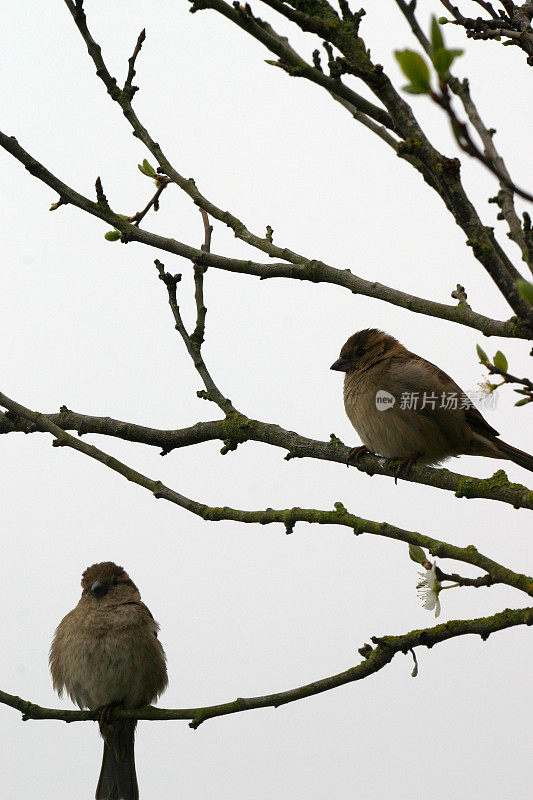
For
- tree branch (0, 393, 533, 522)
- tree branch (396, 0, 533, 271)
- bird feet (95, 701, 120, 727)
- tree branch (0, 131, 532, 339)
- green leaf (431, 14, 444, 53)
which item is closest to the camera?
green leaf (431, 14, 444, 53)

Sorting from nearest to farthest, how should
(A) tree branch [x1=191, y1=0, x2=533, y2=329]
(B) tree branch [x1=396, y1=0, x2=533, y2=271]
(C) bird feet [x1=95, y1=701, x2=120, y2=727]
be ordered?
1. (A) tree branch [x1=191, y1=0, x2=533, y2=329]
2. (B) tree branch [x1=396, y1=0, x2=533, y2=271]
3. (C) bird feet [x1=95, y1=701, x2=120, y2=727]

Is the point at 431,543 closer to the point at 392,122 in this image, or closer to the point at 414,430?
the point at 392,122

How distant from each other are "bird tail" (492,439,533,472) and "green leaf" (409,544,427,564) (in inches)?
A: 91.8

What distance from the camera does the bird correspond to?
223 inches

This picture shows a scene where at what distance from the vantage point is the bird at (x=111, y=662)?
5.66 metres

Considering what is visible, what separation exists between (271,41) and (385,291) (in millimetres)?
1143

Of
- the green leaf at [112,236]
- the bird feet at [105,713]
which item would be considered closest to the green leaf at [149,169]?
the green leaf at [112,236]

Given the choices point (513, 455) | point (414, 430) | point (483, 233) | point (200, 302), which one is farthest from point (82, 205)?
point (513, 455)

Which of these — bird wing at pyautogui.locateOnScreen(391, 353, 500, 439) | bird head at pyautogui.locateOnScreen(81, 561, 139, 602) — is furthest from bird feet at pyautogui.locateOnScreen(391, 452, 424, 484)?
bird head at pyautogui.locateOnScreen(81, 561, 139, 602)

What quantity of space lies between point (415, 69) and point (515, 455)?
163 inches

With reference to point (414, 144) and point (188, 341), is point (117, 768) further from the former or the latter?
point (414, 144)

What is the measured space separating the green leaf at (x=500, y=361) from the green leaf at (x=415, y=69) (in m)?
1.08

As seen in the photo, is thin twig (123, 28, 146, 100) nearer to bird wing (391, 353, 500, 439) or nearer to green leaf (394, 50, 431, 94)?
green leaf (394, 50, 431, 94)

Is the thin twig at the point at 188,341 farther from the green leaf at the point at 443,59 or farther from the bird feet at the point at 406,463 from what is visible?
the green leaf at the point at 443,59
